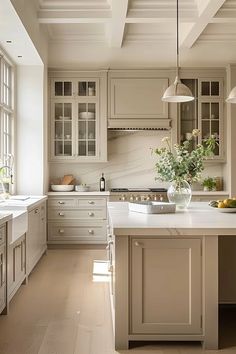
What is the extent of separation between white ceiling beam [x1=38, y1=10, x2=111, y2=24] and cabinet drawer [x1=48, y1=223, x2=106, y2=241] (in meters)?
2.86

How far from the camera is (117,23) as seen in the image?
5520 mm

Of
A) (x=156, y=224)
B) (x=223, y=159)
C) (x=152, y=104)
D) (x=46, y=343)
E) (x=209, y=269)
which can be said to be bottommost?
(x=46, y=343)

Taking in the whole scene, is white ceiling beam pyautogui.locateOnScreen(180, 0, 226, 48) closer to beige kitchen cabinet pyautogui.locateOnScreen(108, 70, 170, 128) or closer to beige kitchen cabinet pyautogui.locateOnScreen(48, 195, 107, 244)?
beige kitchen cabinet pyautogui.locateOnScreen(108, 70, 170, 128)

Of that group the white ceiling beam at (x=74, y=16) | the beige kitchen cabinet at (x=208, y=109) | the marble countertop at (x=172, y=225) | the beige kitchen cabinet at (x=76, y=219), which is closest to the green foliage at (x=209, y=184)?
the beige kitchen cabinet at (x=208, y=109)

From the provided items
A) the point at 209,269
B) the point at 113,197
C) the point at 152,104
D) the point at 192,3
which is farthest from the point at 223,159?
the point at 209,269

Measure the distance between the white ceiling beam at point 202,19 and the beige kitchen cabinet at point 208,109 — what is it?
646mm

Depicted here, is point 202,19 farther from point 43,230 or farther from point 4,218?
point 4,218

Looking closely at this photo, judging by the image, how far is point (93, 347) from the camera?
9.27 feet

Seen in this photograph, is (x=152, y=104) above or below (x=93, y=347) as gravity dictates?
above

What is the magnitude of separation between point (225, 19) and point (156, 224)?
365 centimetres

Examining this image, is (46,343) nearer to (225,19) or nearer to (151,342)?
(151,342)

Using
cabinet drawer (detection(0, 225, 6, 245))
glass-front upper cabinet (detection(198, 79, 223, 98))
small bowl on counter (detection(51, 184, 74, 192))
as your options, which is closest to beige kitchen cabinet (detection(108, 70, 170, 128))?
glass-front upper cabinet (detection(198, 79, 223, 98))

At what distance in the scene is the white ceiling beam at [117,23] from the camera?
492 cm

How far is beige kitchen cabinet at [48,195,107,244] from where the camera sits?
6414 millimetres
